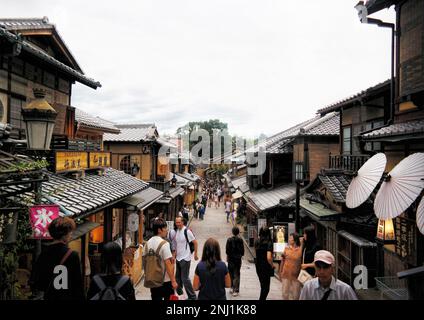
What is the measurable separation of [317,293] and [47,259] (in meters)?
3.73

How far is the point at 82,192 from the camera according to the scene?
9523 millimetres

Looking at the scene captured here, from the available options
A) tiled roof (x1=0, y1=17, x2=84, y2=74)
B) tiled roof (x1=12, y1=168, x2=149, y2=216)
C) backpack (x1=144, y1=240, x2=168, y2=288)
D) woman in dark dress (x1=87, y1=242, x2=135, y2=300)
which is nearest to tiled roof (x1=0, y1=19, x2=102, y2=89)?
tiled roof (x1=0, y1=17, x2=84, y2=74)

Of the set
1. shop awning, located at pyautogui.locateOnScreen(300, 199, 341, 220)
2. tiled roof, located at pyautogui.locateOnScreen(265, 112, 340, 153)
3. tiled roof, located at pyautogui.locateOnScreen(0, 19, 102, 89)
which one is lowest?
shop awning, located at pyautogui.locateOnScreen(300, 199, 341, 220)

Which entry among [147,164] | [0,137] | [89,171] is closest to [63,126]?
[89,171]

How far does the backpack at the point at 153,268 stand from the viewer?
6.21 meters

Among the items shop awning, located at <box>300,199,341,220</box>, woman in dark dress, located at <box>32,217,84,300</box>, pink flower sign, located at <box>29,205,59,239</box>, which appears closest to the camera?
woman in dark dress, located at <box>32,217,84,300</box>

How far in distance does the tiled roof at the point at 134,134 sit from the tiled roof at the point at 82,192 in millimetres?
12600

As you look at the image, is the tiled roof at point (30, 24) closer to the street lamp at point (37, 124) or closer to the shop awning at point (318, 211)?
the street lamp at point (37, 124)

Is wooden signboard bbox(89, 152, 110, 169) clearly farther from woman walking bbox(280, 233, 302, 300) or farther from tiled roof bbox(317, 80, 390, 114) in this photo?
tiled roof bbox(317, 80, 390, 114)

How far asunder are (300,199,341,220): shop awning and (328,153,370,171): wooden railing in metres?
1.88

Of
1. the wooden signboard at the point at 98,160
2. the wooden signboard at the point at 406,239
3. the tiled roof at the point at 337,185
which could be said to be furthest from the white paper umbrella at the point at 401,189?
the wooden signboard at the point at 98,160

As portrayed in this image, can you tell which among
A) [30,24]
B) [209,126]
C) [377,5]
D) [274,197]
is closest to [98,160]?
[30,24]

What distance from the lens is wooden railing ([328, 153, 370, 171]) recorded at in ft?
38.4

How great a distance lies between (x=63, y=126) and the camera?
1142 cm
